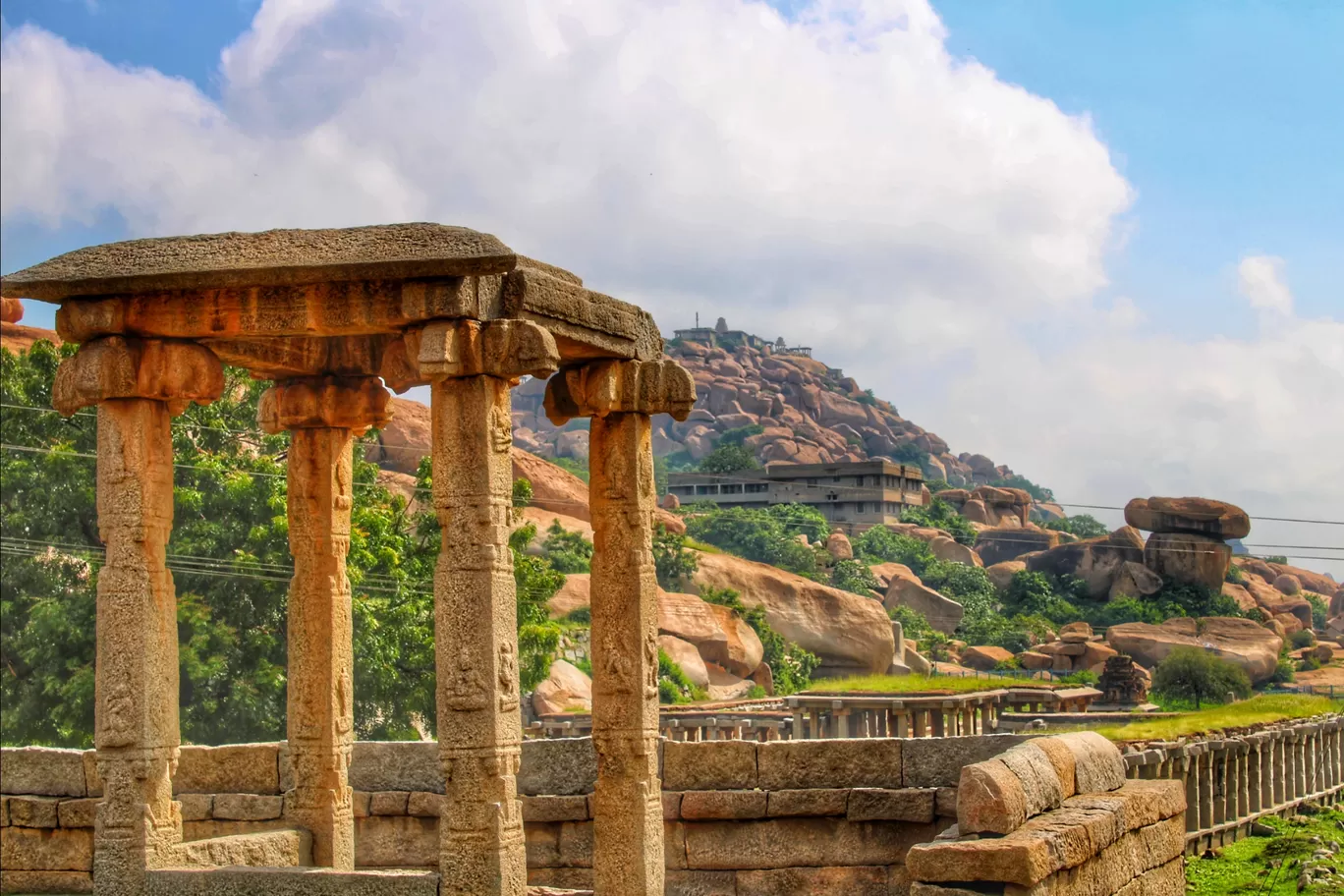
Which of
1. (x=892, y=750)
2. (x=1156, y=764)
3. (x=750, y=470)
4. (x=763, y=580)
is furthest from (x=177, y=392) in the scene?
(x=750, y=470)

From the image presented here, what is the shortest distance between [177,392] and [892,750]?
20.0 feet

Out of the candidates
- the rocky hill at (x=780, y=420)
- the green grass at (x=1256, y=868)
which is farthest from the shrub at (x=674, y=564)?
the rocky hill at (x=780, y=420)

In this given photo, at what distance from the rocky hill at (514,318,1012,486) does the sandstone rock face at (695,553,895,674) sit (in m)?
55.6

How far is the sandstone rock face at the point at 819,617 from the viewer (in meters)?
51.9

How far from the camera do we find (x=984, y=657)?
5509cm

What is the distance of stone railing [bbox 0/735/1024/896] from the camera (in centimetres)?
1212

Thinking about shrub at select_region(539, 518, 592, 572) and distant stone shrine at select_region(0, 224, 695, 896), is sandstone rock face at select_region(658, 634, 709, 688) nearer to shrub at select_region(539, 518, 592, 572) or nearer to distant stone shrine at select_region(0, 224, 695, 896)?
shrub at select_region(539, 518, 592, 572)

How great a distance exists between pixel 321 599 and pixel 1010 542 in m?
72.3

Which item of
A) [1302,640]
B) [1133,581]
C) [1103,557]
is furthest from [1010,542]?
[1302,640]

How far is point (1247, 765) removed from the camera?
2220cm

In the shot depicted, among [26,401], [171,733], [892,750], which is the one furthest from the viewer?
[26,401]

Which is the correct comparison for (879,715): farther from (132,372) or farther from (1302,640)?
(1302,640)

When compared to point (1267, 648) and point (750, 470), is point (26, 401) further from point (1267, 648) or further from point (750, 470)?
point (750, 470)

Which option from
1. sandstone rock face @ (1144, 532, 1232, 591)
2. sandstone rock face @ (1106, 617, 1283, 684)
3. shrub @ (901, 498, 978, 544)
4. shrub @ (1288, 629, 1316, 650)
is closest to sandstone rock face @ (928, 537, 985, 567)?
shrub @ (901, 498, 978, 544)
